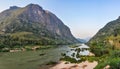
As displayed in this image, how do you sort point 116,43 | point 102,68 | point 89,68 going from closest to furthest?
point 102,68 → point 89,68 → point 116,43

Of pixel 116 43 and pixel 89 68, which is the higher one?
pixel 116 43

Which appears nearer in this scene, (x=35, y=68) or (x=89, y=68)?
(x=89, y=68)

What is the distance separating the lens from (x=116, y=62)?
5975 cm

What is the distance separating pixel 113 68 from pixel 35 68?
42.9 meters

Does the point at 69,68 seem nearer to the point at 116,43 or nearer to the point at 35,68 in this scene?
the point at 35,68

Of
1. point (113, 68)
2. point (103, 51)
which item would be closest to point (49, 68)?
point (113, 68)

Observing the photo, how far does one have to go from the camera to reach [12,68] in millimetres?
95188

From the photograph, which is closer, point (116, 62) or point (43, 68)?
point (116, 62)

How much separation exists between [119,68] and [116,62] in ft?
8.36

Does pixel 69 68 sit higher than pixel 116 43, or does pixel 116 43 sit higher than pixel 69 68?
pixel 116 43

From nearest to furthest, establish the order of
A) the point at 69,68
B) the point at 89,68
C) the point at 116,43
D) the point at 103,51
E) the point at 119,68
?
the point at 119,68 → the point at 89,68 → the point at 69,68 → the point at 103,51 → the point at 116,43

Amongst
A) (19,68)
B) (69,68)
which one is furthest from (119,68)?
(19,68)

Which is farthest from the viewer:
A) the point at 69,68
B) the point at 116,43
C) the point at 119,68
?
the point at 116,43

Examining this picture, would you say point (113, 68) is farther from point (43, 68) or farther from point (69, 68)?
point (43, 68)
